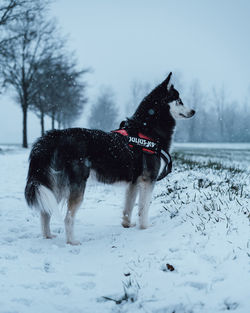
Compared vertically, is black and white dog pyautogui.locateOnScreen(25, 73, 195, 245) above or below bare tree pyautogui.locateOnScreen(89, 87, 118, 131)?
below

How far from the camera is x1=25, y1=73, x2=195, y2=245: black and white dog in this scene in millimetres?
3451

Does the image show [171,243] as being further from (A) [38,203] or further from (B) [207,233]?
(A) [38,203]

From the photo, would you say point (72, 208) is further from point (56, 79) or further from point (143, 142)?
point (56, 79)

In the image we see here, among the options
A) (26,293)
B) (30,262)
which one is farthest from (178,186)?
(26,293)

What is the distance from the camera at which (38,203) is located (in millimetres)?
3357

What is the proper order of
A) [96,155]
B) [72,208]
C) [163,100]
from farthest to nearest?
1. [163,100]
2. [96,155]
3. [72,208]

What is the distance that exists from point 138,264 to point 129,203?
1694 mm

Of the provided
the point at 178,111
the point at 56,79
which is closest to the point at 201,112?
the point at 56,79

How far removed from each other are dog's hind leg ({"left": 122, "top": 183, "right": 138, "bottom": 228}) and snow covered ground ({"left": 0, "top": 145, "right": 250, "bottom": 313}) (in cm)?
14

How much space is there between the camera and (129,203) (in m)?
4.45

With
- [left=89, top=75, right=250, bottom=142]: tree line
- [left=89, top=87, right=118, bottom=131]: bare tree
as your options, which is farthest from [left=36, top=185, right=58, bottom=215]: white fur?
[left=89, top=87, right=118, bottom=131]: bare tree

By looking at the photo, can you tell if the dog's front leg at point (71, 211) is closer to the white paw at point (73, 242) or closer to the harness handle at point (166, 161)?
the white paw at point (73, 242)

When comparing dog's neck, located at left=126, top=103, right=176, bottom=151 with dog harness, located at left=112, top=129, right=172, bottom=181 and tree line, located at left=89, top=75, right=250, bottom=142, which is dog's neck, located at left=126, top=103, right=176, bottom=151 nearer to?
dog harness, located at left=112, top=129, right=172, bottom=181

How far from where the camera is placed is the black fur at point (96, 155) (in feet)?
11.3
